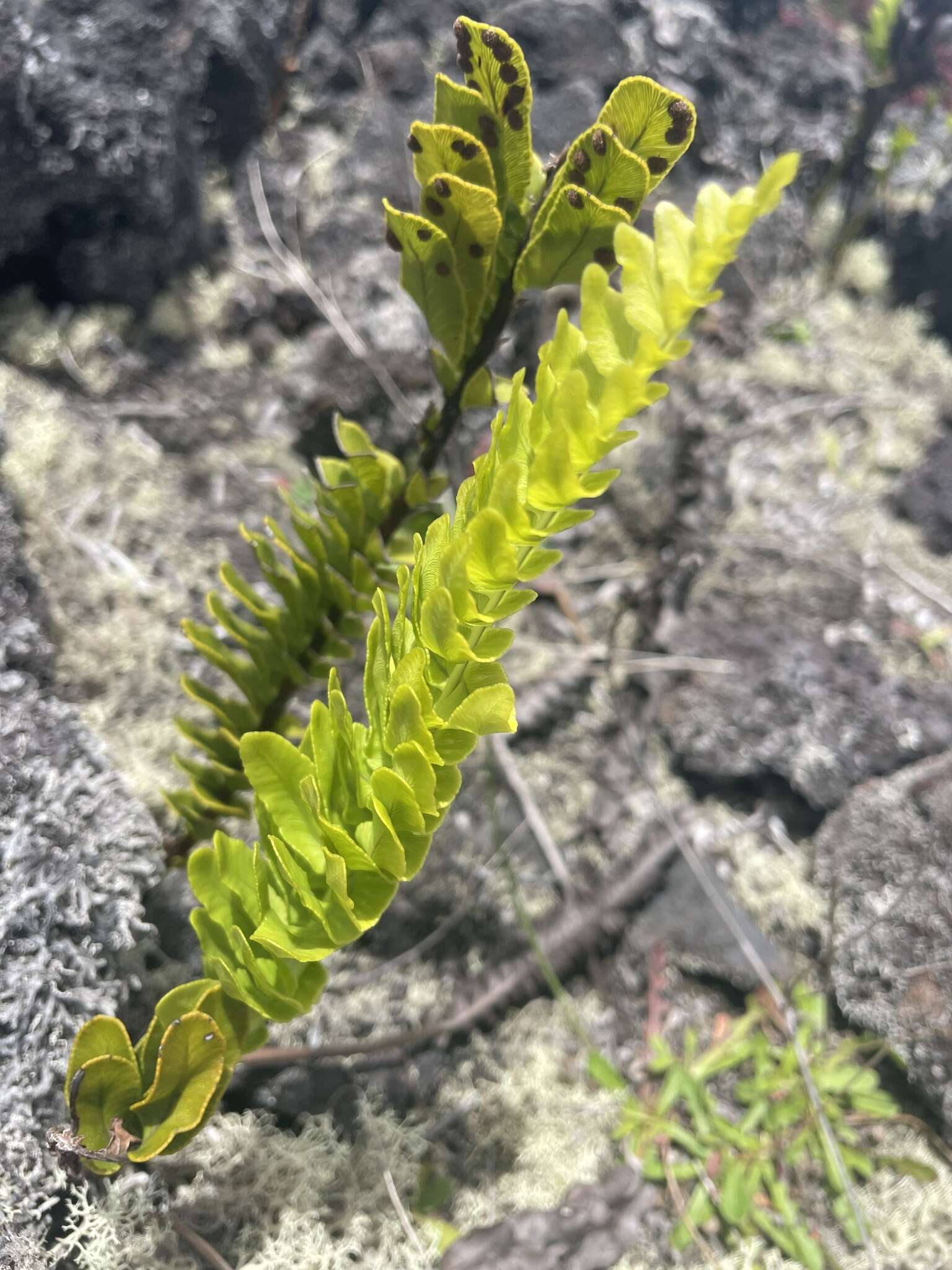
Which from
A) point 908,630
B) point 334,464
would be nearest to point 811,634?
point 908,630

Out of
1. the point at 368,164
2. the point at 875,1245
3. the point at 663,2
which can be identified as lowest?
the point at 875,1245

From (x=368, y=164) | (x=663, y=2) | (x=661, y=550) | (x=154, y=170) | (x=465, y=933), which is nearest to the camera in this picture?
(x=465, y=933)

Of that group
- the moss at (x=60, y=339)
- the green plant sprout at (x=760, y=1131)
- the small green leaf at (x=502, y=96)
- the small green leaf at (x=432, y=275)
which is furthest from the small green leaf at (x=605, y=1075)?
the moss at (x=60, y=339)

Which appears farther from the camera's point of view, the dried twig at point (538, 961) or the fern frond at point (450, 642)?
the dried twig at point (538, 961)

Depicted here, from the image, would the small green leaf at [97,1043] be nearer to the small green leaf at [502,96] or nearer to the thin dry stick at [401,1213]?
the thin dry stick at [401,1213]

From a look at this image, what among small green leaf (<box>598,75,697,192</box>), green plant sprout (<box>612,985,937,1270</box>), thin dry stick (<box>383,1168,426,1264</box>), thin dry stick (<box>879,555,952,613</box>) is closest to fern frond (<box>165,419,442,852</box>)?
small green leaf (<box>598,75,697,192</box>)

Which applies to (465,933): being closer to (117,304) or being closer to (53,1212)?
(53,1212)

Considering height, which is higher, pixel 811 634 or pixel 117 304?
pixel 117 304
